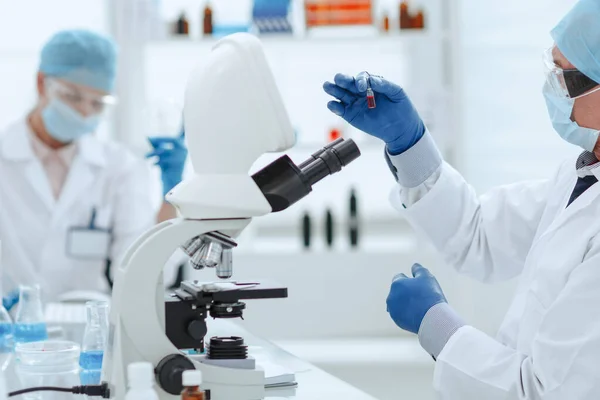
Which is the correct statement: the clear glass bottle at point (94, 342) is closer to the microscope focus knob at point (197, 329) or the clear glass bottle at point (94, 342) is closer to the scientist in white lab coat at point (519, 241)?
the microscope focus knob at point (197, 329)

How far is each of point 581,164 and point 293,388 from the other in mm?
749

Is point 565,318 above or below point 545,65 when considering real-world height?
below

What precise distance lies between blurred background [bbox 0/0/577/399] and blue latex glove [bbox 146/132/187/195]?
0.88ft

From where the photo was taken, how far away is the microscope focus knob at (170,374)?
47.8 inches

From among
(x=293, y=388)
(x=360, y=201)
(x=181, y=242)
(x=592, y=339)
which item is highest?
(x=181, y=242)

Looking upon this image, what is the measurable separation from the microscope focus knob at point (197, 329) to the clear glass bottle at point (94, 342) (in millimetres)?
259

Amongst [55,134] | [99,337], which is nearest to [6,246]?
[55,134]

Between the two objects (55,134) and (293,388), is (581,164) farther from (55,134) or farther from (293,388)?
(55,134)

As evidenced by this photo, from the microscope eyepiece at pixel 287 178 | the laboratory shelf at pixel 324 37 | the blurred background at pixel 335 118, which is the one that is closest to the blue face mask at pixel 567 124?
the microscope eyepiece at pixel 287 178

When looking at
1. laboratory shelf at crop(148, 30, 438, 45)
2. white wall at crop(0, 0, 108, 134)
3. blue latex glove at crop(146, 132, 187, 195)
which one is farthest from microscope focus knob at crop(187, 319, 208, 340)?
white wall at crop(0, 0, 108, 134)

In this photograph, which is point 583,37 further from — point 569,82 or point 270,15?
point 270,15

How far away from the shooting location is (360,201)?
367cm

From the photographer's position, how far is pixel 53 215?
282 centimetres

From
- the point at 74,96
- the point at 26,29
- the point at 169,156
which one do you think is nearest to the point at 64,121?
the point at 74,96
